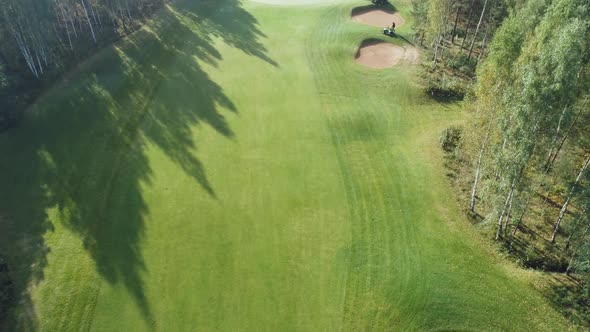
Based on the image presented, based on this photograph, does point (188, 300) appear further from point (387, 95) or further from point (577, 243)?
point (387, 95)

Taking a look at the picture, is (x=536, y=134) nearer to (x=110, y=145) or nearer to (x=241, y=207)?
(x=241, y=207)

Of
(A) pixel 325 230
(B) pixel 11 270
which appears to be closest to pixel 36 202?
(B) pixel 11 270

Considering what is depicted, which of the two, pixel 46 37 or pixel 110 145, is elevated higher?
pixel 46 37

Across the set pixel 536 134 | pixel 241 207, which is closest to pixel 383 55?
pixel 536 134

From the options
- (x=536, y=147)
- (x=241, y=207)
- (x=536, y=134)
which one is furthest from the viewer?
(x=241, y=207)

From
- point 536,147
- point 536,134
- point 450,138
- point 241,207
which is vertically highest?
point 536,134

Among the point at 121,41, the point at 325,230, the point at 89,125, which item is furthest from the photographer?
the point at 121,41
